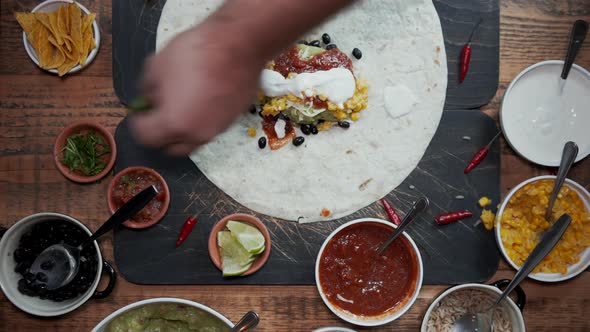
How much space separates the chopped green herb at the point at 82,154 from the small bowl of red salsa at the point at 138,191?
14 centimetres

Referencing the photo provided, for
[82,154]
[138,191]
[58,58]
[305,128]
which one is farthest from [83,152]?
[305,128]

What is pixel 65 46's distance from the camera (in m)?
2.71

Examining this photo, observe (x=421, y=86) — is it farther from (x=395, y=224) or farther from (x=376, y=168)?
(x=395, y=224)

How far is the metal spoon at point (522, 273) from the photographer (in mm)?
2473

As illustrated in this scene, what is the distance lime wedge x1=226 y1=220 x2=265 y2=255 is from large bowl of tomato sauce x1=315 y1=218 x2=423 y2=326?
0.31 m

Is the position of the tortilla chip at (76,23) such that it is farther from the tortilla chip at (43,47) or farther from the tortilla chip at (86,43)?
the tortilla chip at (43,47)

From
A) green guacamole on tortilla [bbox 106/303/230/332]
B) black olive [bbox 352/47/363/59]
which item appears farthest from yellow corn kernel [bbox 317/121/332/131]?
green guacamole on tortilla [bbox 106/303/230/332]

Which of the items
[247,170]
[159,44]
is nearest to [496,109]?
[247,170]

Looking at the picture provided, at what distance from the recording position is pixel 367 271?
8.63ft

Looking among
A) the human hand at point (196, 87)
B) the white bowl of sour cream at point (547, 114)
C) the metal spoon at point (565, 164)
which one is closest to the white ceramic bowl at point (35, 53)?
the human hand at point (196, 87)

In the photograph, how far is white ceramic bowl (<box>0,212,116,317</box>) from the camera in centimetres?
250

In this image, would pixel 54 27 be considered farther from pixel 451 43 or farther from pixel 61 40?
pixel 451 43

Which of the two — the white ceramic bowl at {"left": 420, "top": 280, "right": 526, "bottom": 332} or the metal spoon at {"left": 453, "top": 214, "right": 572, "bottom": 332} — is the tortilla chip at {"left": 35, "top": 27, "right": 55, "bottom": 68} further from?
the metal spoon at {"left": 453, "top": 214, "right": 572, "bottom": 332}

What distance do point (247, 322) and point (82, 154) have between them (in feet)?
3.95
